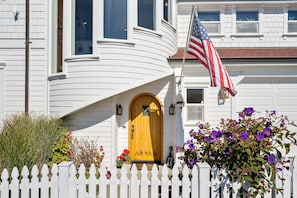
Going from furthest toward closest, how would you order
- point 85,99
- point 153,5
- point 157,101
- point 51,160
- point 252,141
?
1. point 157,101
2. point 153,5
3. point 85,99
4. point 51,160
5. point 252,141

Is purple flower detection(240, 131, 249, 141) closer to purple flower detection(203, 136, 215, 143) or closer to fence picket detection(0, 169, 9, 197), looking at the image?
purple flower detection(203, 136, 215, 143)

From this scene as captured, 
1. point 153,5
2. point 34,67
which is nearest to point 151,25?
point 153,5

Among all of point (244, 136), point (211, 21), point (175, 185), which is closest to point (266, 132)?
point (244, 136)

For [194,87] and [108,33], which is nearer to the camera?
[108,33]

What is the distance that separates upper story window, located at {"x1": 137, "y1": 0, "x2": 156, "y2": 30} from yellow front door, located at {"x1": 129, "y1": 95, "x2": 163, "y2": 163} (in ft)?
8.49

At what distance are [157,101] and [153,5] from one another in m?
3.35

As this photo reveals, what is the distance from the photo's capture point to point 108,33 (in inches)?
321

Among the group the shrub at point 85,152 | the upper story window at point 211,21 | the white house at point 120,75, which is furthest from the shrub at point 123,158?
the upper story window at point 211,21

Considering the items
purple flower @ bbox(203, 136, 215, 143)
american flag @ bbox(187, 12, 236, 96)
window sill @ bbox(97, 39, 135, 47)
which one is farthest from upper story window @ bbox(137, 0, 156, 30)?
purple flower @ bbox(203, 136, 215, 143)

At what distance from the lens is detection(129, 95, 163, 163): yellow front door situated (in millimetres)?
9664

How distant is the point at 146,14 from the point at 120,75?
232 cm

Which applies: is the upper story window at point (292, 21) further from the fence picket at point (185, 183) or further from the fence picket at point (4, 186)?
the fence picket at point (4, 186)

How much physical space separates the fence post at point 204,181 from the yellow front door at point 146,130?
5502 millimetres

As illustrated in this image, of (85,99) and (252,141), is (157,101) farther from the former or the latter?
(252,141)
